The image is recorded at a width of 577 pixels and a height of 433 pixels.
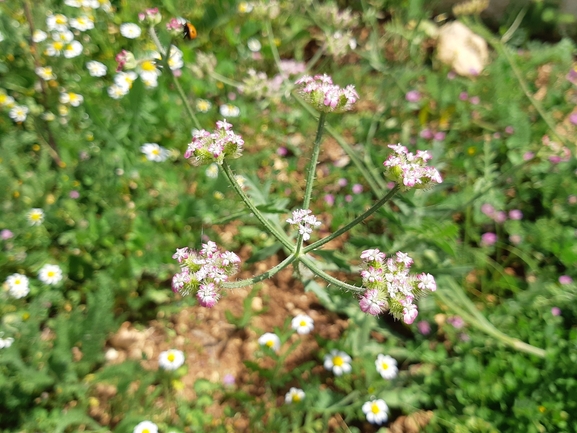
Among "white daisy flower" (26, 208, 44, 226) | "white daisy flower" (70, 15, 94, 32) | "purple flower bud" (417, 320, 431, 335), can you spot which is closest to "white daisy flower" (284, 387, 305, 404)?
"purple flower bud" (417, 320, 431, 335)

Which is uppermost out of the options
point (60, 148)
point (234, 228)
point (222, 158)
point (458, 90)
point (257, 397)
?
point (222, 158)

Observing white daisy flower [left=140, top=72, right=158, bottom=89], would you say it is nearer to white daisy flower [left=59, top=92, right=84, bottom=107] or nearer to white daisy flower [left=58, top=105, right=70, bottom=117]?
white daisy flower [left=59, top=92, right=84, bottom=107]

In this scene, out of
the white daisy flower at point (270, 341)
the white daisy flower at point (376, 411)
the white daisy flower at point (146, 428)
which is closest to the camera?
the white daisy flower at point (146, 428)

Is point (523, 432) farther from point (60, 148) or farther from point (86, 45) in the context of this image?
point (86, 45)

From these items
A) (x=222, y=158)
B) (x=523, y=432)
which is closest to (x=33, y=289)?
(x=222, y=158)

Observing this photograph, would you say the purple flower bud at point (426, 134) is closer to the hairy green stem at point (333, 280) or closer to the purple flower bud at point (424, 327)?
the purple flower bud at point (424, 327)

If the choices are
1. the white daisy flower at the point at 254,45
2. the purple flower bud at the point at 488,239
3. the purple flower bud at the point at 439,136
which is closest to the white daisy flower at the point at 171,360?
the purple flower bud at the point at 488,239
